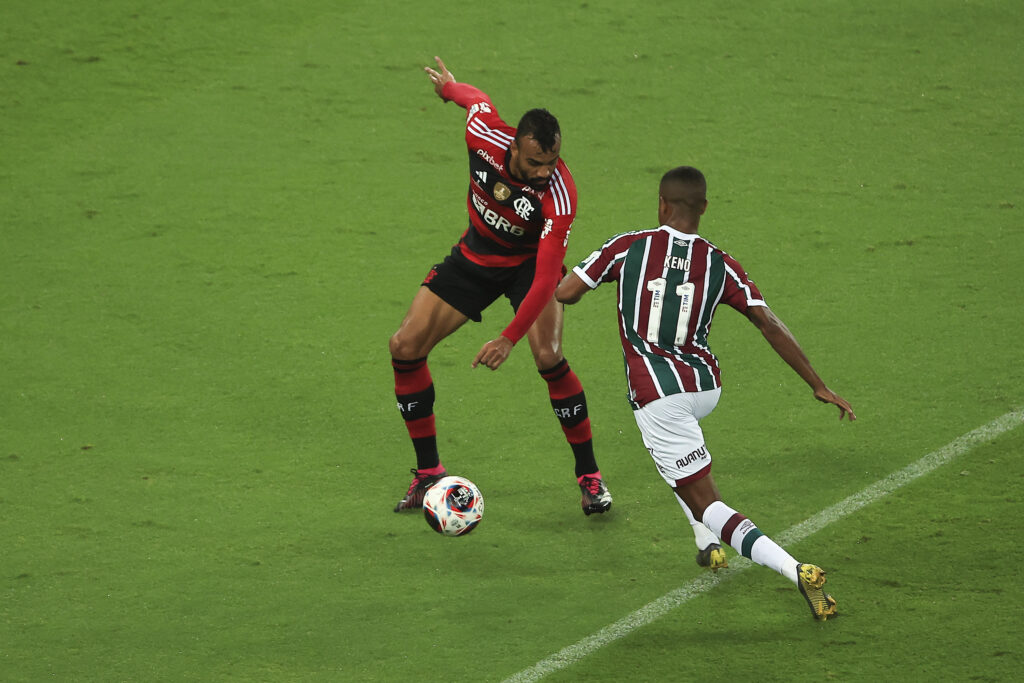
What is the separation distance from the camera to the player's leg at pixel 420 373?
6113mm

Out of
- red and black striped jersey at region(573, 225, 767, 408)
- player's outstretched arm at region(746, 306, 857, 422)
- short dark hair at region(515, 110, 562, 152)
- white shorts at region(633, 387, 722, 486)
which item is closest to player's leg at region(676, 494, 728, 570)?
white shorts at region(633, 387, 722, 486)

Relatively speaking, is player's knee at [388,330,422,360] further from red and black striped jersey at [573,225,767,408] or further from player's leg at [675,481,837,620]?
player's leg at [675,481,837,620]

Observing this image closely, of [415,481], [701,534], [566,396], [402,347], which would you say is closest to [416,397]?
[402,347]

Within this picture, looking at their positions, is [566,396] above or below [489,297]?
below

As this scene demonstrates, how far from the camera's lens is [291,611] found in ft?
17.7

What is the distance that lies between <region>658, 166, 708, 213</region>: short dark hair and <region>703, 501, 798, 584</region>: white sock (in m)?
1.18

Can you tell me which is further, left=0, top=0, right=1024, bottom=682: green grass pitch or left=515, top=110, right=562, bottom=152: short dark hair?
left=515, top=110, right=562, bottom=152: short dark hair

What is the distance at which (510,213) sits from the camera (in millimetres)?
6035

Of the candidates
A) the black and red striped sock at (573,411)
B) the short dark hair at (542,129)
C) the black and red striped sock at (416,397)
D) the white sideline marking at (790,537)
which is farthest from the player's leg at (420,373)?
the white sideline marking at (790,537)

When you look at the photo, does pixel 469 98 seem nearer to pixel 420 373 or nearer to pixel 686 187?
pixel 420 373

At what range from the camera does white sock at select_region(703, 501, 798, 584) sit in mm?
4910

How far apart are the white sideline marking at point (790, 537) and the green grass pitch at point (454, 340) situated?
2.5 inches

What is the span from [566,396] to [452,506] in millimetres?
900

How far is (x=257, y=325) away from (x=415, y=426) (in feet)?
6.92
